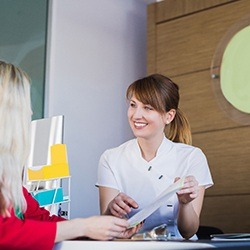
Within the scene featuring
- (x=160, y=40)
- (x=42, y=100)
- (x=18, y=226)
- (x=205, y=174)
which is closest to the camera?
(x=18, y=226)

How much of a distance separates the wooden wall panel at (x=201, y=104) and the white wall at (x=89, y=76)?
0.56m

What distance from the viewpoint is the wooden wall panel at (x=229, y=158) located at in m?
2.96

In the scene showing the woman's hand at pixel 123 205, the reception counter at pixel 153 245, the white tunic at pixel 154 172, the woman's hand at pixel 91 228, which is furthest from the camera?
the white tunic at pixel 154 172

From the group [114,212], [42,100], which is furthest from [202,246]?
[42,100]

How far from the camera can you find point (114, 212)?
1655mm

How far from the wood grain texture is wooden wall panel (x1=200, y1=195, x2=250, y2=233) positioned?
1.13m

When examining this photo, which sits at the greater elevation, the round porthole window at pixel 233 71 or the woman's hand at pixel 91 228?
the round porthole window at pixel 233 71

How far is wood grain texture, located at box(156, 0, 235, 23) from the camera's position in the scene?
3270 mm

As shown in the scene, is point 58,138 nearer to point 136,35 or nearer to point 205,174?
point 205,174

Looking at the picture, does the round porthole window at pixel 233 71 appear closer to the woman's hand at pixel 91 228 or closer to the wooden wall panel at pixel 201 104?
the wooden wall panel at pixel 201 104

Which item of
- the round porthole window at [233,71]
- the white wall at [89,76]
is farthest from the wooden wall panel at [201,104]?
the white wall at [89,76]

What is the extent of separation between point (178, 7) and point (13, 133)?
2393 mm

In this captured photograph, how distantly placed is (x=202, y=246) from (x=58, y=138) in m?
1.56

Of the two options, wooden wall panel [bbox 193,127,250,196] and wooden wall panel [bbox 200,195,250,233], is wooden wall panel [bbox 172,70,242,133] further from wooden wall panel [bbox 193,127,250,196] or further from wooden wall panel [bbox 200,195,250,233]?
wooden wall panel [bbox 200,195,250,233]
